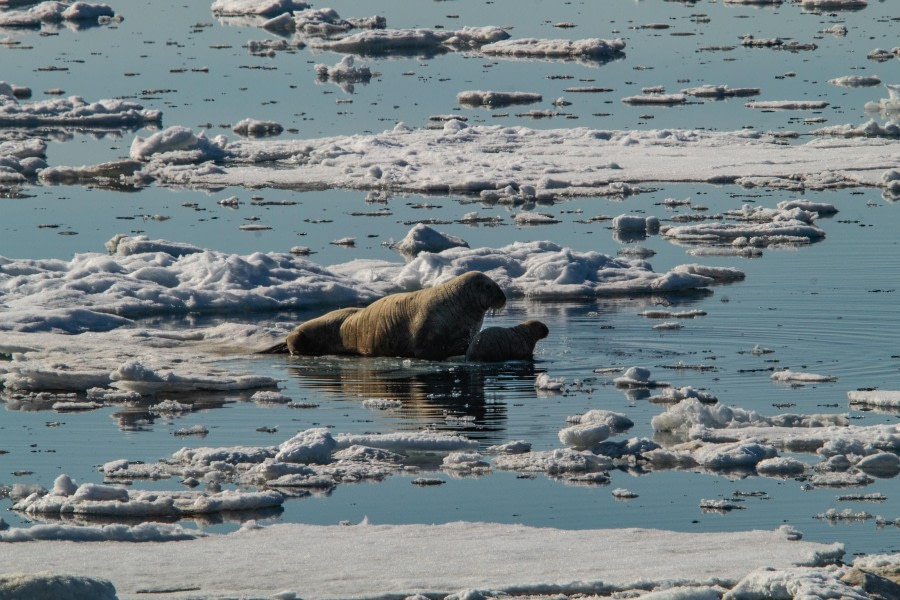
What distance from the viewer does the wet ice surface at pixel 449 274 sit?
10094 mm

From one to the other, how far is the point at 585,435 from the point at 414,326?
13.4ft

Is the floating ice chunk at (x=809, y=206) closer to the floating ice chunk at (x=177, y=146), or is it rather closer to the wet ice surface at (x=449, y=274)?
the wet ice surface at (x=449, y=274)

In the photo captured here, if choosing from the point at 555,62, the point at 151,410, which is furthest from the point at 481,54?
the point at 151,410

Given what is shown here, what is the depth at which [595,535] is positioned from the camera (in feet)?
29.1

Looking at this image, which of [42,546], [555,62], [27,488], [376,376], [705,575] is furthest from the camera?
[555,62]

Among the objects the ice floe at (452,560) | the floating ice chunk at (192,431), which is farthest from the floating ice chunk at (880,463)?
the floating ice chunk at (192,431)

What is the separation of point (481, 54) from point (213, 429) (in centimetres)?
3356

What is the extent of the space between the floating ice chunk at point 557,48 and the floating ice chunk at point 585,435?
32.2m

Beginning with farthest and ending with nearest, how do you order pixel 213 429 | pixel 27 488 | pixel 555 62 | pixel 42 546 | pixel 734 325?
1. pixel 555 62
2. pixel 734 325
3. pixel 213 429
4. pixel 27 488
5. pixel 42 546

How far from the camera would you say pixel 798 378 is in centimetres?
1335

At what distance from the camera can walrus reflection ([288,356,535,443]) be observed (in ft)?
39.8

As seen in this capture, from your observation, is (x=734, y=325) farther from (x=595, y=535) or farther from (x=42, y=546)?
(x=42, y=546)

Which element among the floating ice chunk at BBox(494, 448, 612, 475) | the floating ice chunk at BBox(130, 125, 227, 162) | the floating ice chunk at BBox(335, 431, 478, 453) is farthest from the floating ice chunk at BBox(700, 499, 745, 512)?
the floating ice chunk at BBox(130, 125, 227, 162)

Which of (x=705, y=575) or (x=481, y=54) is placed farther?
(x=481, y=54)
